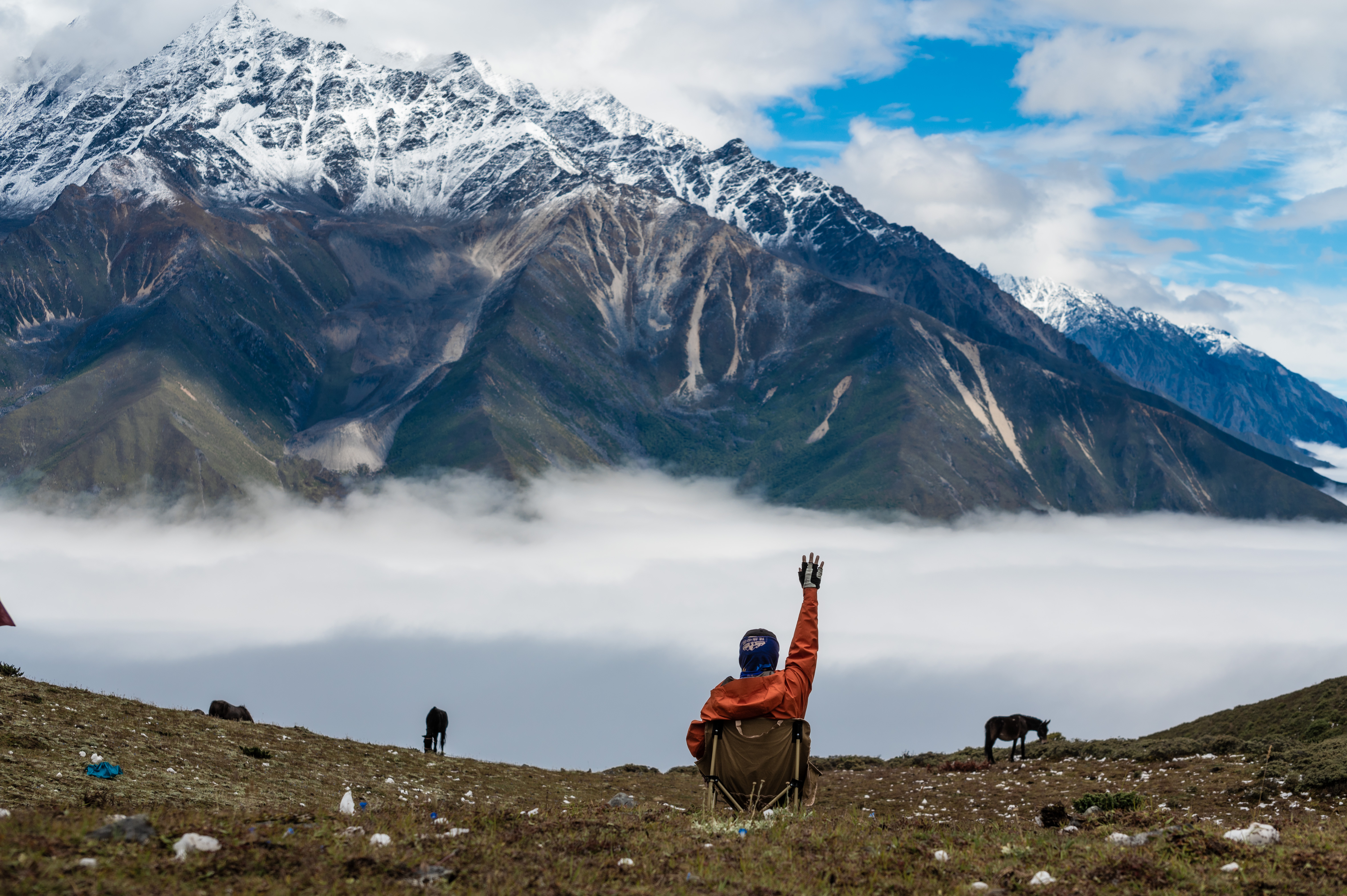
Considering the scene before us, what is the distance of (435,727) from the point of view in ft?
147

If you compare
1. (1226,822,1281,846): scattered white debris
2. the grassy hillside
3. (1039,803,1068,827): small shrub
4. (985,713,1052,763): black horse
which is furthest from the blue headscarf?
(985,713,1052,763): black horse

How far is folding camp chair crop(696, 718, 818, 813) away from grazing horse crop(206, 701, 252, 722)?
2525 cm

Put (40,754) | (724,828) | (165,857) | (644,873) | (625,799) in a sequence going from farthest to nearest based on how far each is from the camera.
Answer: (625,799) < (40,754) < (724,828) < (644,873) < (165,857)

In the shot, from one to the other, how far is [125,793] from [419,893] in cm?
1159

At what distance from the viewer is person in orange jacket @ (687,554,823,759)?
580 inches

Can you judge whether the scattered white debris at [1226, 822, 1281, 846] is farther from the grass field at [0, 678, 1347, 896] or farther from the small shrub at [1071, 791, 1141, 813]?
the small shrub at [1071, 791, 1141, 813]

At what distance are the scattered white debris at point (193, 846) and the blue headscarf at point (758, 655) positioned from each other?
275 inches

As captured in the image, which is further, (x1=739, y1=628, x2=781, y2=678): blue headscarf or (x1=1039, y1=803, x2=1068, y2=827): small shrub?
(x1=1039, y1=803, x2=1068, y2=827): small shrub

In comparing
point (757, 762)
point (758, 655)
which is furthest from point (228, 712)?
point (758, 655)

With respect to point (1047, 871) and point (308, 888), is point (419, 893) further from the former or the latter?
point (1047, 871)

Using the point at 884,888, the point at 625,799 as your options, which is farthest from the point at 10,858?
the point at 625,799

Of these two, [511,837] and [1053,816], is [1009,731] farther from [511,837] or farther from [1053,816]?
[511,837]

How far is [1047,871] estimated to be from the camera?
13.2 meters

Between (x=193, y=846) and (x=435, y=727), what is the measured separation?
33.9m
